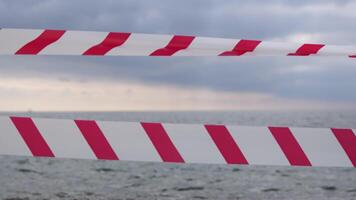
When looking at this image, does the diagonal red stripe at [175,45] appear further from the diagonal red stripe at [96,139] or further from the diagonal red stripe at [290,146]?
the diagonal red stripe at [290,146]

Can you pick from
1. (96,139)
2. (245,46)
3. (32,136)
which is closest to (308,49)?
(245,46)

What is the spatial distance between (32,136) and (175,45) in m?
0.98

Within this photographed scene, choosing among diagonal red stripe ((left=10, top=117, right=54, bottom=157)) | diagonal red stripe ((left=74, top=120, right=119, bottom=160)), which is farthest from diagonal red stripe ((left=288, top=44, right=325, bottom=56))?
diagonal red stripe ((left=10, top=117, right=54, bottom=157))

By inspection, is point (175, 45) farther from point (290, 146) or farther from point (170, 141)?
point (290, 146)

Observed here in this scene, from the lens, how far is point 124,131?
12.2 ft

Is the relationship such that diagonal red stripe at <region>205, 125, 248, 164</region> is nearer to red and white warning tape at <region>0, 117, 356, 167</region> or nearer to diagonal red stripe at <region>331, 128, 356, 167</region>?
red and white warning tape at <region>0, 117, 356, 167</region>

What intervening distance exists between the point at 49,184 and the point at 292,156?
7491 mm

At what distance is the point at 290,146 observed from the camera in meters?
3.78

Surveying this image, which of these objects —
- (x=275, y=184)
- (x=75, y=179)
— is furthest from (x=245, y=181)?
(x=75, y=179)

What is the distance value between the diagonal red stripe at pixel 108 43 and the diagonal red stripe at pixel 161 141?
478 millimetres

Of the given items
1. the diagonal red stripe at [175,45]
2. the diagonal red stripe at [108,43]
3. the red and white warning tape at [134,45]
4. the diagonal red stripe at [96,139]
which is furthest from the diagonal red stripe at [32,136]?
the diagonal red stripe at [175,45]

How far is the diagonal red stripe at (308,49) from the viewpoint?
3.80 metres

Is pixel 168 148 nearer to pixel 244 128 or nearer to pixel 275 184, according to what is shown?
pixel 244 128

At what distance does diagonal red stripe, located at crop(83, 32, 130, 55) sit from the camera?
12.1ft
